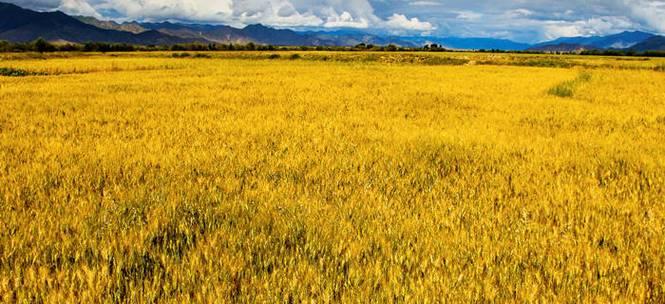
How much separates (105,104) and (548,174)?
11931mm

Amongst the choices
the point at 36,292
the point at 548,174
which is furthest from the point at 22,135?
the point at 548,174

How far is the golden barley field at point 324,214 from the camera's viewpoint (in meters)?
2.84

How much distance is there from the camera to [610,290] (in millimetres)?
2854

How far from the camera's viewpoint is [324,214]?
4.14 m

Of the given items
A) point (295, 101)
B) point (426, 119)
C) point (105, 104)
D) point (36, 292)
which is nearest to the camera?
point (36, 292)

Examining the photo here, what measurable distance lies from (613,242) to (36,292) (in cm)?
437

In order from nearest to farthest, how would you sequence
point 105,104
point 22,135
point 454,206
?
point 454,206 → point 22,135 → point 105,104

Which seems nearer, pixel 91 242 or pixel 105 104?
pixel 91 242

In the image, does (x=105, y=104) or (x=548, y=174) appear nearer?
(x=548, y=174)

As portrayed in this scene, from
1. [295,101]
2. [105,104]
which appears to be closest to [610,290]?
[295,101]

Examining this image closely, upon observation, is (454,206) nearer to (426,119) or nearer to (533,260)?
(533,260)

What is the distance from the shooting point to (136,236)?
3.45 metres

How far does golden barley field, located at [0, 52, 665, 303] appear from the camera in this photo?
2.84 metres

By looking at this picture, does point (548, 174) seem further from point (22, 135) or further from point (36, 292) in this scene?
point (22, 135)
